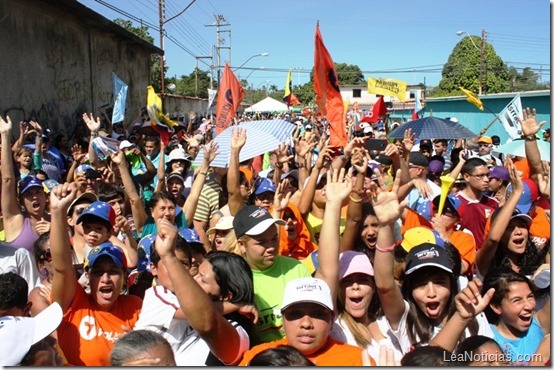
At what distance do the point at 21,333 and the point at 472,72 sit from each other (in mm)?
56377

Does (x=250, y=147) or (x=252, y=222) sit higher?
(x=250, y=147)

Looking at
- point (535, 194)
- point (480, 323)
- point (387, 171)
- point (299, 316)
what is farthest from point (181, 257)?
point (387, 171)

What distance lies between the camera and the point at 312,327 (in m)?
2.42

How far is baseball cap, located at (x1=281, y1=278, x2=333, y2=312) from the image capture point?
2.41m

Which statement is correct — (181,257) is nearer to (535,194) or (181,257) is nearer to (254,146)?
(254,146)

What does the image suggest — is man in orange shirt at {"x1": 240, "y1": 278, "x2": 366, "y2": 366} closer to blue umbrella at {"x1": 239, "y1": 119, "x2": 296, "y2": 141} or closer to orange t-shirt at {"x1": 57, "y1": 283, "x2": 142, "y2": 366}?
orange t-shirt at {"x1": 57, "y1": 283, "x2": 142, "y2": 366}

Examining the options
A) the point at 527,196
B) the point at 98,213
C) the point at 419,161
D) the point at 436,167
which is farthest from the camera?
the point at 436,167

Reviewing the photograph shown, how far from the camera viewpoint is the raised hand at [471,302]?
8.02ft

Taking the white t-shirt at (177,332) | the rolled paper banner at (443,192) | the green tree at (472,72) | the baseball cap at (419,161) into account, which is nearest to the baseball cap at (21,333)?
the white t-shirt at (177,332)

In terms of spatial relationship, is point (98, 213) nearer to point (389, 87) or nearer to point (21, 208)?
point (21, 208)

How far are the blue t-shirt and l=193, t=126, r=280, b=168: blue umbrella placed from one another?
117 inches

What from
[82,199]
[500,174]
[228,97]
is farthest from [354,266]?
[228,97]

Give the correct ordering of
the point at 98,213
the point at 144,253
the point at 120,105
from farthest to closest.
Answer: the point at 120,105 < the point at 144,253 < the point at 98,213

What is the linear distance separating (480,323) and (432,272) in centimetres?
35
